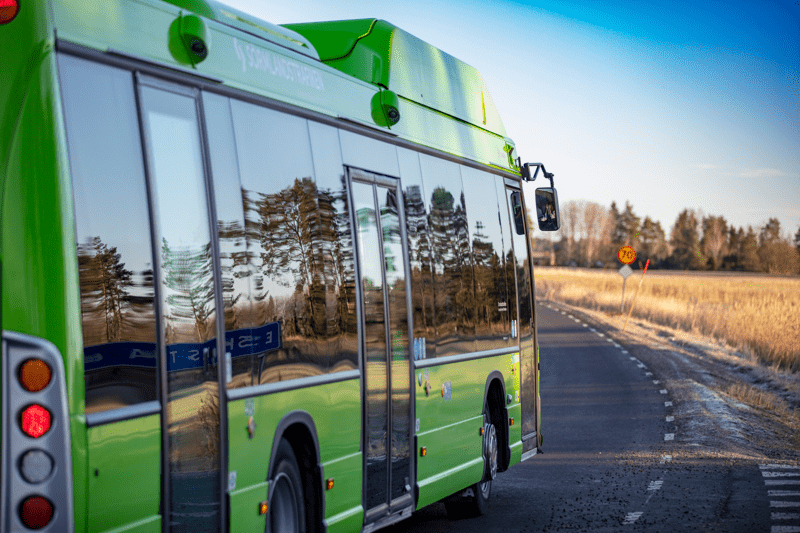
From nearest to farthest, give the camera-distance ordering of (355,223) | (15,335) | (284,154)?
(15,335) < (284,154) < (355,223)

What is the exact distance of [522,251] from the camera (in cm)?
1175

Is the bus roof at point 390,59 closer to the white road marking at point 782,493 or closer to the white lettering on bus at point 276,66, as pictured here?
the white lettering on bus at point 276,66

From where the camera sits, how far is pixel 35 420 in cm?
430

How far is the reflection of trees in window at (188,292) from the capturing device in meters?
5.12

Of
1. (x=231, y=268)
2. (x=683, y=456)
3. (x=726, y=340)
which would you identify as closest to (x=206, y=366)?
(x=231, y=268)

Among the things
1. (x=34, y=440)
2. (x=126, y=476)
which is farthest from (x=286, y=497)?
(x=34, y=440)

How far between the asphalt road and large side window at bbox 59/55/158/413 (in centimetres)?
509

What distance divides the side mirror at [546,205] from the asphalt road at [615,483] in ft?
9.69

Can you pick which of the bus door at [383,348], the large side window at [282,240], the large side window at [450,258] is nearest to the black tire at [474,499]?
the large side window at [450,258]

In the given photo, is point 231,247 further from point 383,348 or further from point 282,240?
point 383,348

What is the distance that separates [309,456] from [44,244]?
2759mm

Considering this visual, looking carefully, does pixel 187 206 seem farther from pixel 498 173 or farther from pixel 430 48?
pixel 498 173

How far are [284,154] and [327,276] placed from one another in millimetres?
884

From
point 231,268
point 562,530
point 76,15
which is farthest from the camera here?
point 562,530
